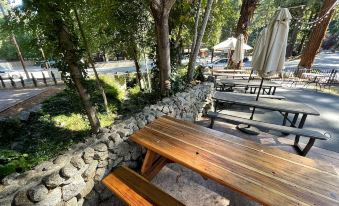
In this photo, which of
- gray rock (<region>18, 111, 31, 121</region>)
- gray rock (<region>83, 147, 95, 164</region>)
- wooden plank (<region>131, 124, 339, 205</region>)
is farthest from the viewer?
gray rock (<region>18, 111, 31, 121</region>)

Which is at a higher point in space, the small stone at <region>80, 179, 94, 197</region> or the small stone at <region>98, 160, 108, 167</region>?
the small stone at <region>98, 160, 108, 167</region>

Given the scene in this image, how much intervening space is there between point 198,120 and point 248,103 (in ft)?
5.35

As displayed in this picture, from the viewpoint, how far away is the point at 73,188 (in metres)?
2.16

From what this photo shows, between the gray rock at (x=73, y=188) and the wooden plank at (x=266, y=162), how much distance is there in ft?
4.71

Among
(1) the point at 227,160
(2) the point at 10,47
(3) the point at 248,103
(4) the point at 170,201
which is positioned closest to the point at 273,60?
(3) the point at 248,103

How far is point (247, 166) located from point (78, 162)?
205 centimetres

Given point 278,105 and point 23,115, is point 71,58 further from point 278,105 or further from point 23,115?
point 278,105

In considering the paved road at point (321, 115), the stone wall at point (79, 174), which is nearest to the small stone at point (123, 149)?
the stone wall at point (79, 174)

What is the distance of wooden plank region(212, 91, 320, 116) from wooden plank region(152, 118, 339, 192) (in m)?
2.17

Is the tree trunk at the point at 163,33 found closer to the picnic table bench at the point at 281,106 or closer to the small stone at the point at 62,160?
the picnic table bench at the point at 281,106

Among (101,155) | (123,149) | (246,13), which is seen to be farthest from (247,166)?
(246,13)

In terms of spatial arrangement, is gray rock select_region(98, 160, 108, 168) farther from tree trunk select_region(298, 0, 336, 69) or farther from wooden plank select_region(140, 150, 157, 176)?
tree trunk select_region(298, 0, 336, 69)

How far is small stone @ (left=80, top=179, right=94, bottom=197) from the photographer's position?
2.31 m

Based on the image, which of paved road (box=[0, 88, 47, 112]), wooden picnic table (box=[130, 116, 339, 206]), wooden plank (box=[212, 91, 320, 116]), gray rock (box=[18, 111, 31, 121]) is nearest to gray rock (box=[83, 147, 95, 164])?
wooden picnic table (box=[130, 116, 339, 206])
